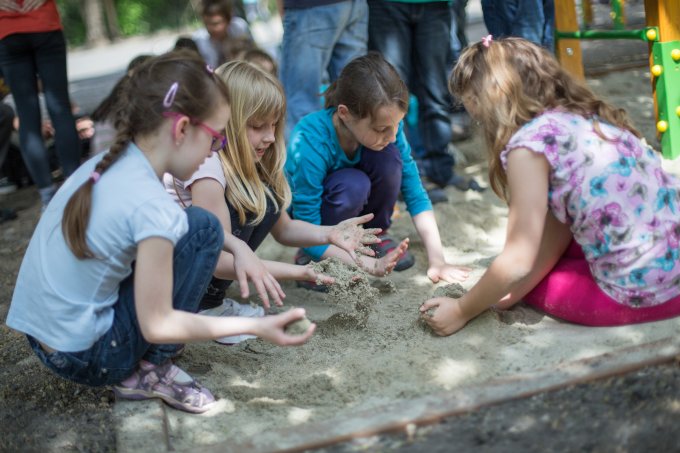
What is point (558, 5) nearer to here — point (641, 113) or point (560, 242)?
point (641, 113)

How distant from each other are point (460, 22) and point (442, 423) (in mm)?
3777

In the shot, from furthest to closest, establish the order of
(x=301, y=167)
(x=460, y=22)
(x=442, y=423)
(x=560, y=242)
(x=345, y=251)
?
1. (x=460, y=22)
2. (x=301, y=167)
3. (x=345, y=251)
4. (x=560, y=242)
5. (x=442, y=423)

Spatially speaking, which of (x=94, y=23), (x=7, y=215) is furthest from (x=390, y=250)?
(x=94, y=23)

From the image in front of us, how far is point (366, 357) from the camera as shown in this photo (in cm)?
241

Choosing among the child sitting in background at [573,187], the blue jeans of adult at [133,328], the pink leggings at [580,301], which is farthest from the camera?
the pink leggings at [580,301]

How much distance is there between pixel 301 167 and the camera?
3.09 metres

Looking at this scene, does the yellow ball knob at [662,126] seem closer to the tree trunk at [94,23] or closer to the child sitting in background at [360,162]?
the child sitting in background at [360,162]

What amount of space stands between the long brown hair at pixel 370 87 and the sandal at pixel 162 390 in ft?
4.03

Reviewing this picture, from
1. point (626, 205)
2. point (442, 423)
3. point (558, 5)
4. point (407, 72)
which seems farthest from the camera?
point (558, 5)

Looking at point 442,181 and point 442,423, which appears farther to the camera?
point 442,181

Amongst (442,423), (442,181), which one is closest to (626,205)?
(442,423)

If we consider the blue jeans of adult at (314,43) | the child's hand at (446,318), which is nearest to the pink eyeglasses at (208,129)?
the child's hand at (446,318)

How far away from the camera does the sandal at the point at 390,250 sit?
3230mm

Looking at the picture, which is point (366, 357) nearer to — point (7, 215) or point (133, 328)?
point (133, 328)
